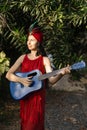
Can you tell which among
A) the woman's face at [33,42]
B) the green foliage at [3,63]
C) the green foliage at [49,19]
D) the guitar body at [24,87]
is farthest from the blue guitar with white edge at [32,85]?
the green foliage at [49,19]

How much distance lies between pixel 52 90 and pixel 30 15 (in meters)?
2.06

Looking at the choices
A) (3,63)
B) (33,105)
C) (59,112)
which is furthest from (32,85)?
(59,112)

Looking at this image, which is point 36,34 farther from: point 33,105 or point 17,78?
point 33,105

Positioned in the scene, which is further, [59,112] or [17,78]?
[59,112]

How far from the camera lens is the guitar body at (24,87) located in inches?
181

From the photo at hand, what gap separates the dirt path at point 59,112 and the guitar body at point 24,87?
234 cm

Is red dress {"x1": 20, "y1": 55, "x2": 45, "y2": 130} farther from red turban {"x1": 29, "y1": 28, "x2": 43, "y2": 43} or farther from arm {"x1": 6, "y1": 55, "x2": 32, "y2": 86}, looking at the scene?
red turban {"x1": 29, "y1": 28, "x2": 43, "y2": 43}

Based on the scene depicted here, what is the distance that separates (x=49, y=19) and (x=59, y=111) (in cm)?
187

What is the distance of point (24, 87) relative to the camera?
4688 mm

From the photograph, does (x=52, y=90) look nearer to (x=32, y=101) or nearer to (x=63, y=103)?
(x=63, y=103)

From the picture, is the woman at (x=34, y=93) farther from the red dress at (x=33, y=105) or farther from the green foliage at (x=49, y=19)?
the green foliage at (x=49, y=19)

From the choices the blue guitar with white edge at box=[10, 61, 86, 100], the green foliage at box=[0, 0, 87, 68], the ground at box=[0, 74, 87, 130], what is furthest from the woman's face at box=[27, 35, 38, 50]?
the ground at box=[0, 74, 87, 130]

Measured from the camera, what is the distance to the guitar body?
181 inches

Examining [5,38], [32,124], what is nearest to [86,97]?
[5,38]
